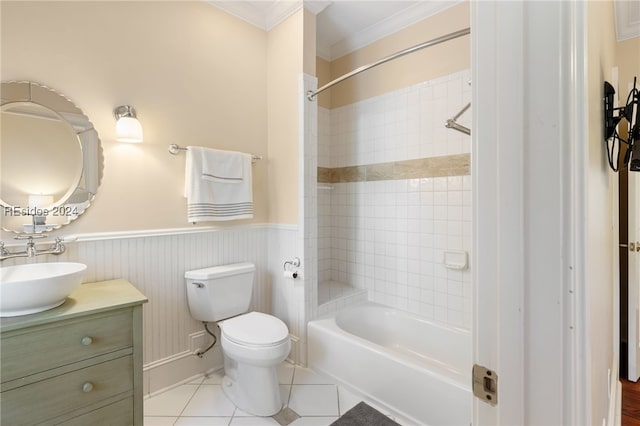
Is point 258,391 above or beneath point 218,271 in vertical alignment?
beneath

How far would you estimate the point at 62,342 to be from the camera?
1.31m

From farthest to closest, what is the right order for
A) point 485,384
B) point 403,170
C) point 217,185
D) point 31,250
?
1. point 403,170
2. point 217,185
3. point 31,250
4. point 485,384

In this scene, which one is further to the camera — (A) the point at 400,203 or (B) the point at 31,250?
(A) the point at 400,203

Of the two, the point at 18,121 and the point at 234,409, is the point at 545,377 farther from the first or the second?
the point at 18,121

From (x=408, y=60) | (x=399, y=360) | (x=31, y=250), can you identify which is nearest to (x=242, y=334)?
(x=399, y=360)

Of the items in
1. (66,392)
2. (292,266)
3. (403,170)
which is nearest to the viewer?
(66,392)

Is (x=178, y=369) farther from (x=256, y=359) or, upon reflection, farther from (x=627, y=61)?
(x=627, y=61)

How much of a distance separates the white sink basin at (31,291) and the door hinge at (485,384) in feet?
4.96

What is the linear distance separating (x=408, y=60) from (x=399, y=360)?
2147 mm

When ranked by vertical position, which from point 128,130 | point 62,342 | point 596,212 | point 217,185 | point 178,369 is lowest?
point 178,369

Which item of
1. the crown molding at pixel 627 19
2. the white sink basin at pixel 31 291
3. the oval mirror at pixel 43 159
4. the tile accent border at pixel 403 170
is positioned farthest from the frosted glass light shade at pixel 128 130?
the crown molding at pixel 627 19

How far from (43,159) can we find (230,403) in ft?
5.57

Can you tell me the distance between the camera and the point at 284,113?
2.44m

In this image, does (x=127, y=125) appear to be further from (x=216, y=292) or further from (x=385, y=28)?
(x=385, y=28)
